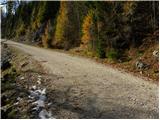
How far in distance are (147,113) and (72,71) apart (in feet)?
32.4

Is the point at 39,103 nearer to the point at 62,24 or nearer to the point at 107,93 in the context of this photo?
the point at 107,93

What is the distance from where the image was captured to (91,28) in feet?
101

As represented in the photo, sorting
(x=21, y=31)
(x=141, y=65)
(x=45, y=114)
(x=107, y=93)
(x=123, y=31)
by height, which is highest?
(x=123, y=31)

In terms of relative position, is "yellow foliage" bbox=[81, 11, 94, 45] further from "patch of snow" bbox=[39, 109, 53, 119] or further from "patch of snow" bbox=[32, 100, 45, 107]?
"patch of snow" bbox=[39, 109, 53, 119]

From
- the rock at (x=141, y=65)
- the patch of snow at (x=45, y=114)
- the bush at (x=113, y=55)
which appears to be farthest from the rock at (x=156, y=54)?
the patch of snow at (x=45, y=114)

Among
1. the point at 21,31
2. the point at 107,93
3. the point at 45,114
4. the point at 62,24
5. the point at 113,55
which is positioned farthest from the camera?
the point at 21,31

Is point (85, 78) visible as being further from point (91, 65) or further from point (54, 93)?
point (91, 65)

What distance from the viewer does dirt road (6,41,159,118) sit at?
13329 mm

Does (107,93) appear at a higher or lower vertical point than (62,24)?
lower

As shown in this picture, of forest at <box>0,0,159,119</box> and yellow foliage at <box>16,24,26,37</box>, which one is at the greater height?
Result: forest at <box>0,0,159,119</box>

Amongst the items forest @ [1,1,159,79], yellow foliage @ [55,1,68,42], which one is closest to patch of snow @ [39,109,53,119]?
forest @ [1,1,159,79]

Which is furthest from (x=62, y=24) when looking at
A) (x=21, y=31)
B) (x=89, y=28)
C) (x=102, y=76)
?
(x=21, y=31)

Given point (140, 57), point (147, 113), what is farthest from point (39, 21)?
point (147, 113)

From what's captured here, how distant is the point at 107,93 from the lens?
16047 millimetres
